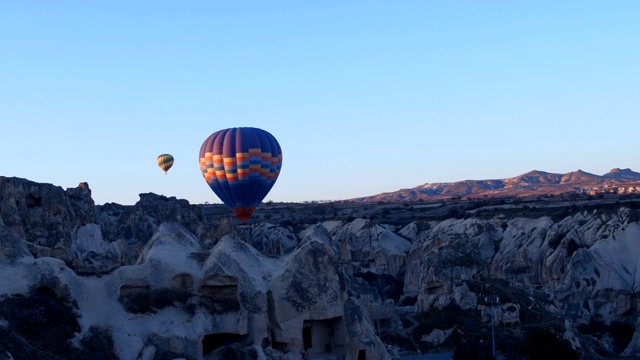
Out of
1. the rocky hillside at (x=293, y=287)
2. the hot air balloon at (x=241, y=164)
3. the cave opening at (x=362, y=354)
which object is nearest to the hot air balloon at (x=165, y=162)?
the rocky hillside at (x=293, y=287)

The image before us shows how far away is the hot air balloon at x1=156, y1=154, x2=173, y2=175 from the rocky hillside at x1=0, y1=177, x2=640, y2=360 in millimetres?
9799

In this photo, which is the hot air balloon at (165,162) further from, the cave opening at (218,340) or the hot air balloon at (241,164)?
the cave opening at (218,340)

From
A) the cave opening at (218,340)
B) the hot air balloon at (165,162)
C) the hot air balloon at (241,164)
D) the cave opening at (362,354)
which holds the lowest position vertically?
the cave opening at (362,354)

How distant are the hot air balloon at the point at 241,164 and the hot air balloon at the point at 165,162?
28873 mm

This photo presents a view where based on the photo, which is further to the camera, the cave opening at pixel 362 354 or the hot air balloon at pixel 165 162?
the hot air balloon at pixel 165 162

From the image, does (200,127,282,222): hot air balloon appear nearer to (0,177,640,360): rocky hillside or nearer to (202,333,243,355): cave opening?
(0,177,640,360): rocky hillside

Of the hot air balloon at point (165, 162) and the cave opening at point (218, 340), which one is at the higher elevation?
the hot air balloon at point (165, 162)

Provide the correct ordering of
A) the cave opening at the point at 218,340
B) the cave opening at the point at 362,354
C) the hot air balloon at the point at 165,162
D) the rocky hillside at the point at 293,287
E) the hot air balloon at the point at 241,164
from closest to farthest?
the rocky hillside at the point at 293,287, the cave opening at the point at 218,340, the cave opening at the point at 362,354, the hot air balloon at the point at 241,164, the hot air balloon at the point at 165,162

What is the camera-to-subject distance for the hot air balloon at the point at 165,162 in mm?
73062

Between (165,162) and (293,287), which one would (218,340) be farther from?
(165,162)

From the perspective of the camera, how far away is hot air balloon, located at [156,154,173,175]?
73.1 meters

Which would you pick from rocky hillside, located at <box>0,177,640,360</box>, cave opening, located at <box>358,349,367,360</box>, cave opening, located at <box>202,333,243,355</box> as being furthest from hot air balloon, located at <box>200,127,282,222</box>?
cave opening, located at <box>202,333,243,355</box>

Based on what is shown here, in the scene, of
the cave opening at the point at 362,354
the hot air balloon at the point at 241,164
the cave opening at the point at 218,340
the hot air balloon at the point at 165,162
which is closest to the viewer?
the cave opening at the point at 218,340

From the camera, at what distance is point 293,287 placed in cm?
2339
